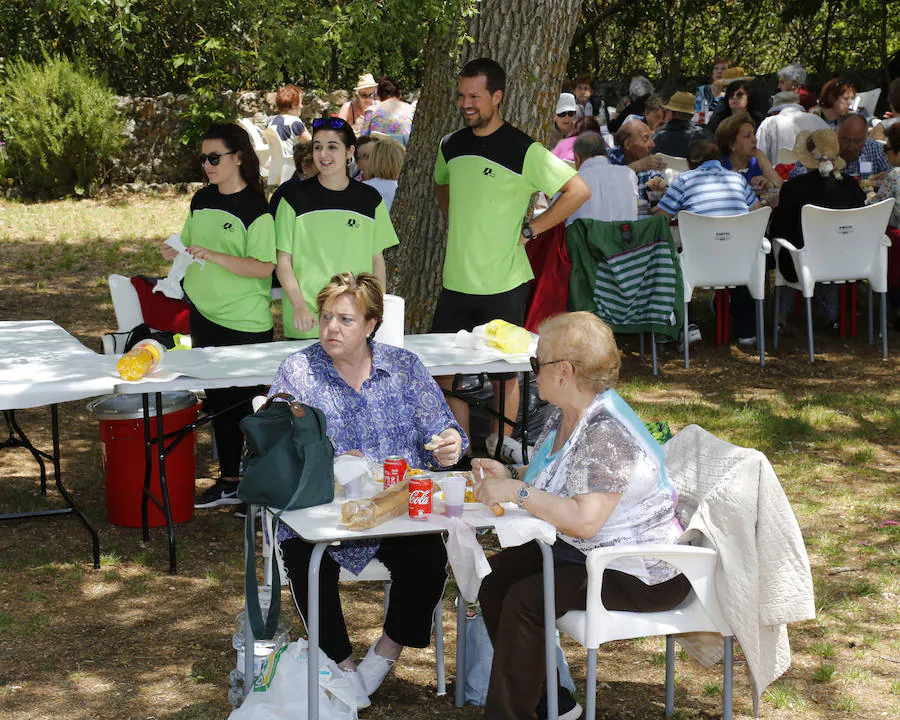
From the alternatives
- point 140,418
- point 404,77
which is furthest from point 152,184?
point 140,418

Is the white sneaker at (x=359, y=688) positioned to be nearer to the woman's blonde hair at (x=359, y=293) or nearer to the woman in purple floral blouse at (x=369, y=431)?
the woman in purple floral blouse at (x=369, y=431)

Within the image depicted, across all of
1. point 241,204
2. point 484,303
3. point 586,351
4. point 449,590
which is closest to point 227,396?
point 241,204

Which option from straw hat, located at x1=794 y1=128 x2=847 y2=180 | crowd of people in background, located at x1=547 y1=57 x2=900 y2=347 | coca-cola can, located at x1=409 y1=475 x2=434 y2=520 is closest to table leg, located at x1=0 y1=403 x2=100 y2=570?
coca-cola can, located at x1=409 y1=475 x2=434 y2=520

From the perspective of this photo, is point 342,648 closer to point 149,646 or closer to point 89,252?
point 149,646

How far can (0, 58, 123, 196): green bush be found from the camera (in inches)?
522

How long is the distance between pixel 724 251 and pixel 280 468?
5028mm

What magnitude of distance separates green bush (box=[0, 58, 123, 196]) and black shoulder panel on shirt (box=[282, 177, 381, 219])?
30.6ft

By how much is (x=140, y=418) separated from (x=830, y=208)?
488 cm

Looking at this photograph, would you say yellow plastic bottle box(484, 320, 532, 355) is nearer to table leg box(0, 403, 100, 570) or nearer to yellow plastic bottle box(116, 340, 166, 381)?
yellow plastic bottle box(116, 340, 166, 381)

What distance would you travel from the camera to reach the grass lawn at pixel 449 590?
3.54m

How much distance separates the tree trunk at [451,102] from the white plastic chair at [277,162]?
13.8ft

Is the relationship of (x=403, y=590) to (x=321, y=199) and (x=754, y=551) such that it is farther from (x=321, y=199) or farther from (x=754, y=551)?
(x=321, y=199)

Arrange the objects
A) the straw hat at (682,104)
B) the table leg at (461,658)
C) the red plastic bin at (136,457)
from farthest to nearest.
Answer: the straw hat at (682,104) < the red plastic bin at (136,457) < the table leg at (461,658)

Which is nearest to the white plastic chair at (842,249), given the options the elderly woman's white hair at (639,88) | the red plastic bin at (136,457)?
the red plastic bin at (136,457)
